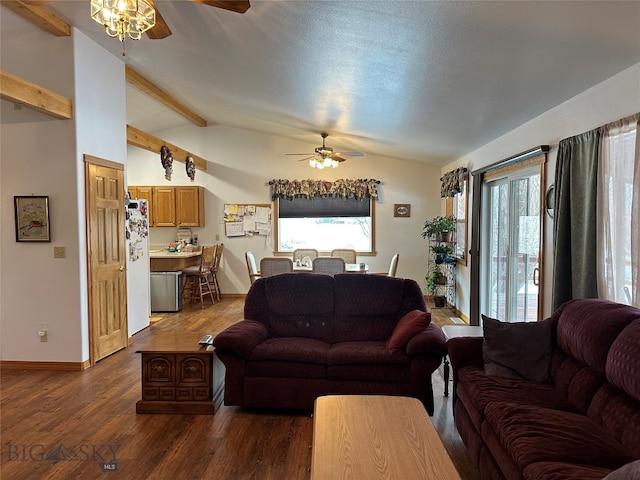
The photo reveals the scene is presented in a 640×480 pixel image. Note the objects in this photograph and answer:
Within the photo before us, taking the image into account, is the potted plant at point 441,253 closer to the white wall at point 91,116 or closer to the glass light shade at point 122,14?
the white wall at point 91,116

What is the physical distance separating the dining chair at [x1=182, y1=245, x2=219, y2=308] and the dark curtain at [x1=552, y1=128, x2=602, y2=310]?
532 centimetres

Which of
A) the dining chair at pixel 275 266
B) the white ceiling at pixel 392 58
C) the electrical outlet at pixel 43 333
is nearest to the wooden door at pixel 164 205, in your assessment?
the white ceiling at pixel 392 58

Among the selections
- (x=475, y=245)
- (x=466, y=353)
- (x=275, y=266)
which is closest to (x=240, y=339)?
(x=466, y=353)

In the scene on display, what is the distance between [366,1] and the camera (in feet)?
7.89

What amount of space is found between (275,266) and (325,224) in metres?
2.46

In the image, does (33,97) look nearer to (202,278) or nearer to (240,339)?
(240,339)

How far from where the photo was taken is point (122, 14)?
6.83 feet

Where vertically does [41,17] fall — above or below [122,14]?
above

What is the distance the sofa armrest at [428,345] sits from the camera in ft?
9.59

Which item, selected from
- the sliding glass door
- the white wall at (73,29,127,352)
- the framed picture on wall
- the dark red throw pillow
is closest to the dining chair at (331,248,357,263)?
the sliding glass door

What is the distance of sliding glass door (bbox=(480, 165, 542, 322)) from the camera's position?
4.11 m

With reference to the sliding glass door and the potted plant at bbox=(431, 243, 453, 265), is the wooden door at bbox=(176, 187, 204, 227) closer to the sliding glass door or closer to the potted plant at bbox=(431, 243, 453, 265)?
the potted plant at bbox=(431, 243, 453, 265)

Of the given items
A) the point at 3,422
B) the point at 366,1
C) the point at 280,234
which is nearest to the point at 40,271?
the point at 3,422

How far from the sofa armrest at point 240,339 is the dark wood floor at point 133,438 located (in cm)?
49
